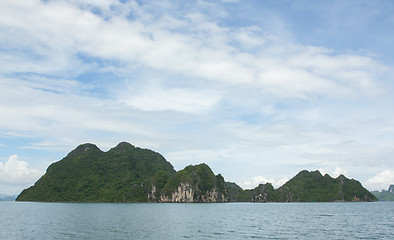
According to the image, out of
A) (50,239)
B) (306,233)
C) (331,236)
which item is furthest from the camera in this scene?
(306,233)

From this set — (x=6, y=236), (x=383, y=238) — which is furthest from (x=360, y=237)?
(x=6, y=236)

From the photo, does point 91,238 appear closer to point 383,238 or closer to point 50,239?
point 50,239

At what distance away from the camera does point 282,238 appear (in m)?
63.2

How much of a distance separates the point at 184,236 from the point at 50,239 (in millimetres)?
26459

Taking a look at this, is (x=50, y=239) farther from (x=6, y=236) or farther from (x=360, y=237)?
(x=360, y=237)

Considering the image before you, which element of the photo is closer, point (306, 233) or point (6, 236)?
point (6, 236)

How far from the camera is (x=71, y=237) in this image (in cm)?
6378

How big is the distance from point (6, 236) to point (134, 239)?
28085mm

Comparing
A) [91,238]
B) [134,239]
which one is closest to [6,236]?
[91,238]

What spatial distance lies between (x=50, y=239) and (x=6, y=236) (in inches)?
485

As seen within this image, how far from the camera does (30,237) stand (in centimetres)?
6412

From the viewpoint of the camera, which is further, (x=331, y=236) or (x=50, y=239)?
(x=331, y=236)

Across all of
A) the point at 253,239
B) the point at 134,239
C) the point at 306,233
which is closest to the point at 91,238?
the point at 134,239

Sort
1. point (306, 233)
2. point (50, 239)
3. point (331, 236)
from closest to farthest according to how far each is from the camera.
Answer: point (50, 239) → point (331, 236) → point (306, 233)
